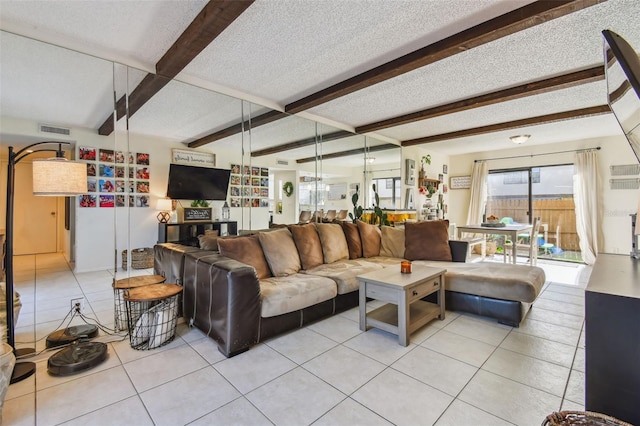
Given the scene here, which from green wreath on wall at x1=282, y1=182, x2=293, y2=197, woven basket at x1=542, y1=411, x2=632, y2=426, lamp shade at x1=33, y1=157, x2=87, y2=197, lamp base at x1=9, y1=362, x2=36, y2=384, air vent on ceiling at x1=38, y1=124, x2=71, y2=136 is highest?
air vent on ceiling at x1=38, y1=124, x2=71, y2=136

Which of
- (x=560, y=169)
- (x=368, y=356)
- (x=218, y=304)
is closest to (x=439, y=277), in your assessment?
(x=368, y=356)

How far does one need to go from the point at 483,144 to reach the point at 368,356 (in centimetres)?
562

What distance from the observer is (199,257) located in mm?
2428

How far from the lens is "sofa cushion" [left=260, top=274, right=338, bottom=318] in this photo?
7.41 feet

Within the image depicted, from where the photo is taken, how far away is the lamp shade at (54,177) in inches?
77.6

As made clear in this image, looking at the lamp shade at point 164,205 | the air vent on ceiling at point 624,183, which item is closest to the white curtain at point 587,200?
the air vent on ceiling at point 624,183

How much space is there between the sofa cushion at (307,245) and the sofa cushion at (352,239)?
0.54 meters

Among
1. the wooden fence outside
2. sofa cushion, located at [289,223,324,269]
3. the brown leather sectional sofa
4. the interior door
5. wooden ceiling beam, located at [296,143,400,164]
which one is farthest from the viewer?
the wooden fence outside

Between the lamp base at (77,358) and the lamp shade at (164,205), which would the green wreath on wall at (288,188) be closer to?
the lamp shade at (164,205)

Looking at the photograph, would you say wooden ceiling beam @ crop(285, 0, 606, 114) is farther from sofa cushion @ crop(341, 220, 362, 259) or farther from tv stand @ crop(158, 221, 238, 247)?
tv stand @ crop(158, 221, 238, 247)

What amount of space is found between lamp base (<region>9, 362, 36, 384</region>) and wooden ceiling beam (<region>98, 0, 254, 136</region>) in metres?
2.27

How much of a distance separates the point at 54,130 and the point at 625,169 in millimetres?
9122

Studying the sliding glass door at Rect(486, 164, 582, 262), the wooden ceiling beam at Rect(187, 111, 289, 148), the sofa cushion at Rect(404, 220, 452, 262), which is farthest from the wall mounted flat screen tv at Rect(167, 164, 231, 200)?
the sliding glass door at Rect(486, 164, 582, 262)

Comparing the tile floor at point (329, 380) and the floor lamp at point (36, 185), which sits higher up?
the floor lamp at point (36, 185)
